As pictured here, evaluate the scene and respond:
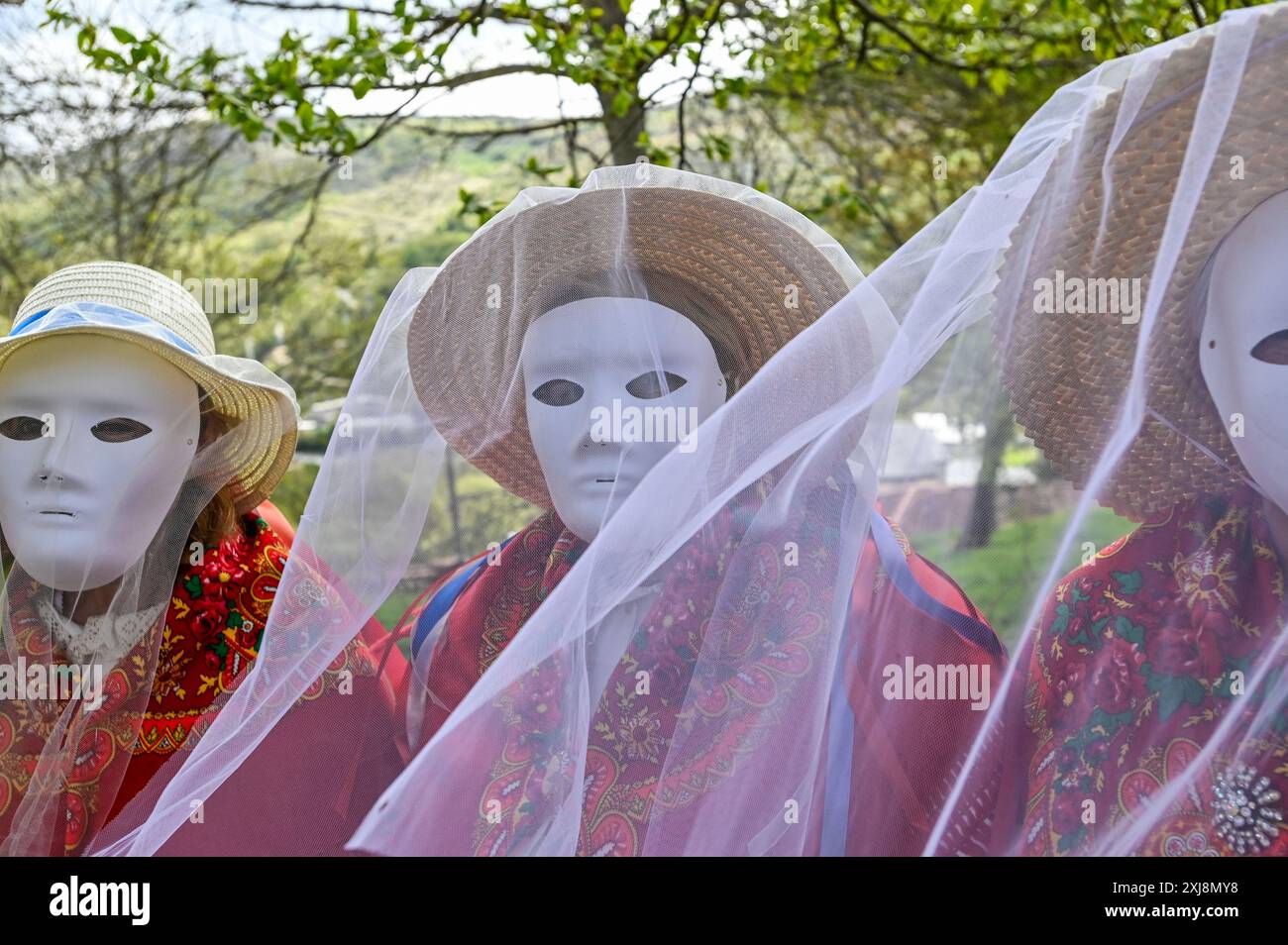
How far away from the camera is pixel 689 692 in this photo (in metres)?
1.73

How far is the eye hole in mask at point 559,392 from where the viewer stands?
1.99 metres

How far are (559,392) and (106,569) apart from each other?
0.80m

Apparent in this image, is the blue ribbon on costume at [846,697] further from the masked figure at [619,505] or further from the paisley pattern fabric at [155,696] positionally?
the paisley pattern fabric at [155,696]

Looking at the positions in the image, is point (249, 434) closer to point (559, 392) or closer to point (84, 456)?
point (84, 456)

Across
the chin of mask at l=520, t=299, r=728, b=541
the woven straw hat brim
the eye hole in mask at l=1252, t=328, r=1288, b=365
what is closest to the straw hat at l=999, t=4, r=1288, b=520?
the eye hole in mask at l=1252, t=328, r=1288, b=365

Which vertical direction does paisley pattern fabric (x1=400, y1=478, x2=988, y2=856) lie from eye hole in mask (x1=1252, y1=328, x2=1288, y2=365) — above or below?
below

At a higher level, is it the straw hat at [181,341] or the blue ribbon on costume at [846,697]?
the straw hat at [181,341]

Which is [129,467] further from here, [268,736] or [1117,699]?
[1117,699]

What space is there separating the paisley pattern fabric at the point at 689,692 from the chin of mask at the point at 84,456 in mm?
798

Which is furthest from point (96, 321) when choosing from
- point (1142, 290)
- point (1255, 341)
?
point (1255, 341)

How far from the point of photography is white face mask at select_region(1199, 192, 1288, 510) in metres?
1.56

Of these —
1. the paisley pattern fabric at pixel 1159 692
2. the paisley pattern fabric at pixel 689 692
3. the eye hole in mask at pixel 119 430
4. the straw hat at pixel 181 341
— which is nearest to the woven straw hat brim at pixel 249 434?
the straw hat at pixel 181 341

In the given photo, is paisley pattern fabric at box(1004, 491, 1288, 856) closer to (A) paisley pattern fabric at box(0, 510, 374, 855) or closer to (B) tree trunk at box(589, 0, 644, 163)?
(A) paisley pattern fabric at box(0, 510, 374, 855)

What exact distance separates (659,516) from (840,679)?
1.09ft
